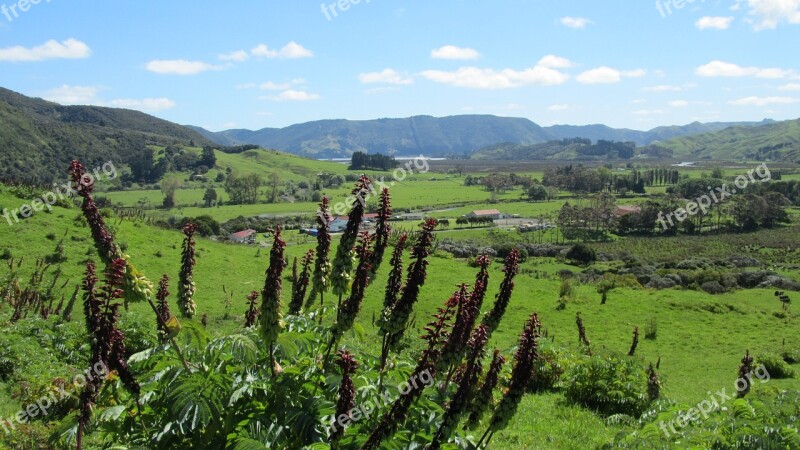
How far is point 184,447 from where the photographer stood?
630 cm

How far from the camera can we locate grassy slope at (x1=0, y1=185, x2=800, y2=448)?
31.0 meters

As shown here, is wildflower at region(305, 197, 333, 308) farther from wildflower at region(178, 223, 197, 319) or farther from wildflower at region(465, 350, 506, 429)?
wildflower at region(465, 350, 506, 429)

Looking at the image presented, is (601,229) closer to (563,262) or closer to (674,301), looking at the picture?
(563,262)

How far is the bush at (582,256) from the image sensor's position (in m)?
87.6

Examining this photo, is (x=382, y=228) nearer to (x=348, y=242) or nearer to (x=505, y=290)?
(x=348, y=242)

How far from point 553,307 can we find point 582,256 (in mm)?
50545

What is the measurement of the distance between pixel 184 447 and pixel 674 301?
47.0m

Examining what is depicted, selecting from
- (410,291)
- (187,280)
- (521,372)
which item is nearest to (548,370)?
(521,372)

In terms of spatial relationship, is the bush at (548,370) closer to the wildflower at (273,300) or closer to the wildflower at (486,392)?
the wildflower at (486,392)

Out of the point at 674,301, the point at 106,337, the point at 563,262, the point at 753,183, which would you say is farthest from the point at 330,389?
the point at 753,183

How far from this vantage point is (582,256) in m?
88.7

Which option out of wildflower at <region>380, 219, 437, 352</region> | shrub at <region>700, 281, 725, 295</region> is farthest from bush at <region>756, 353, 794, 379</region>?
shrub at <region>700, 281, 725, 295</region>

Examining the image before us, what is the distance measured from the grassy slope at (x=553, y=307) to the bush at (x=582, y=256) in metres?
36.7

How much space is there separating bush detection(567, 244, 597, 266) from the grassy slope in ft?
120
